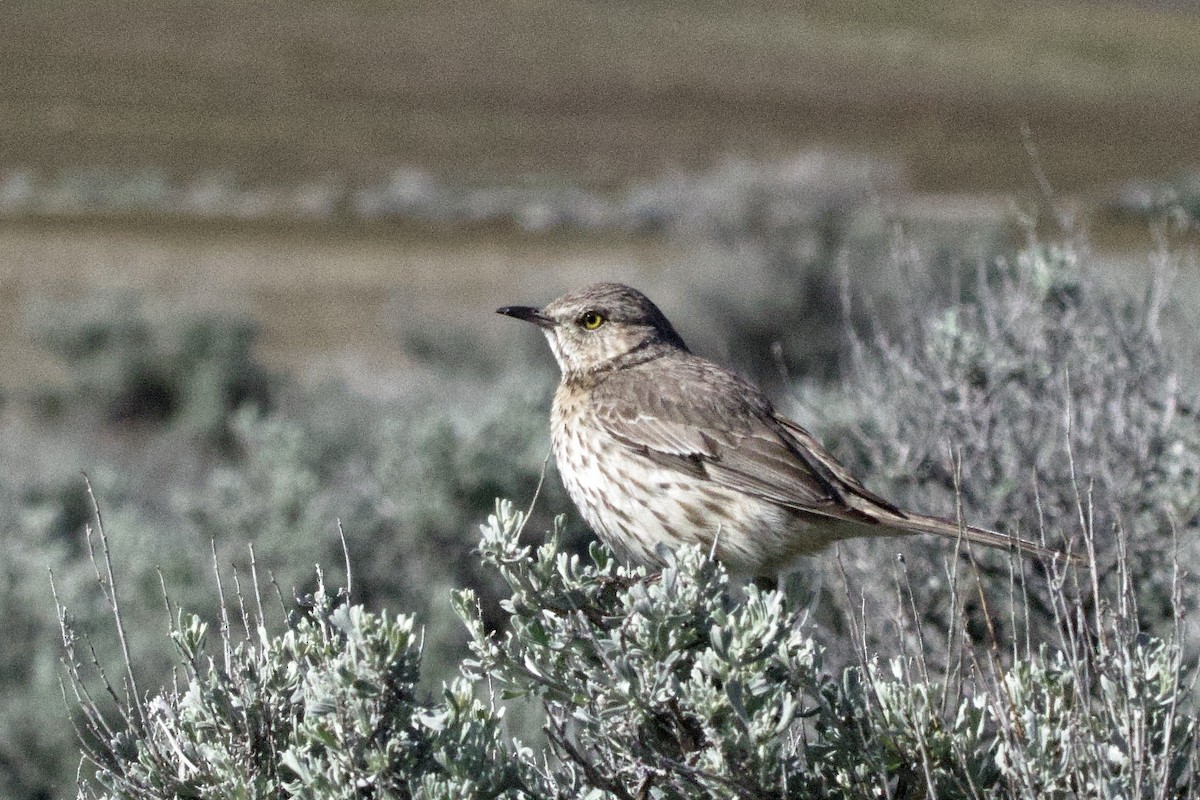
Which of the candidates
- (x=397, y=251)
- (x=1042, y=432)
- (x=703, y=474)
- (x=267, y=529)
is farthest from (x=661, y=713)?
(x=397, y=251)

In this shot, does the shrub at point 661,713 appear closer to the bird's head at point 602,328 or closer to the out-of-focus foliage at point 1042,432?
the bird's head at point 602,328

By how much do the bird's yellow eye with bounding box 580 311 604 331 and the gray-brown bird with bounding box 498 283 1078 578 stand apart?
18 cm

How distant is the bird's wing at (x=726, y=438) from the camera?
4.68 m

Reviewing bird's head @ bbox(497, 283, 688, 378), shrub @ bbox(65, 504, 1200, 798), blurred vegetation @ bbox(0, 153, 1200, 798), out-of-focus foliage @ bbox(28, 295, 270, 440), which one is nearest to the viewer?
shrub @ bbox(65, 504, 1200, 798)

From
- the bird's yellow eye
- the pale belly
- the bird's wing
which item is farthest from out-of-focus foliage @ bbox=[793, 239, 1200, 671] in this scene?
the bird's yellow eye

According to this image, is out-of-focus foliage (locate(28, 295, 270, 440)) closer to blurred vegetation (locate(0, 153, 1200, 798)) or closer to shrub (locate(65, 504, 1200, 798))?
blurred vegetation (locate(0, 153, 1200, 798))

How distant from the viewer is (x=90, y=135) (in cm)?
4622

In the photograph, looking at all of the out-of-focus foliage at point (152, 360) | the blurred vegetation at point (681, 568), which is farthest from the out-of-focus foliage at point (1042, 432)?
the out-of-focus foliage at point (152, 360)

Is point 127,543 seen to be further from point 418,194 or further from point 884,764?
point 418,194

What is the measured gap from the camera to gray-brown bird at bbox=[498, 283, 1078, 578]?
4609 mm

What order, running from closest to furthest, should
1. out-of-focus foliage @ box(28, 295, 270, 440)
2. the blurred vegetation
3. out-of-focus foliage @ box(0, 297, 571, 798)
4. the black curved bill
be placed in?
the blurred vegetation
the black curved bill
out-of-focus foliage @ box(0, 297, 571, 798)
out-of-focus foliage @ box(28, 295, 270, 440)

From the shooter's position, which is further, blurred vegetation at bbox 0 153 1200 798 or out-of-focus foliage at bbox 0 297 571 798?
out-of-focus foliage at bbox 0 297 571 798

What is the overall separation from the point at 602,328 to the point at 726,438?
696 mm

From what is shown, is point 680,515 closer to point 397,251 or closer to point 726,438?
point 726,438
